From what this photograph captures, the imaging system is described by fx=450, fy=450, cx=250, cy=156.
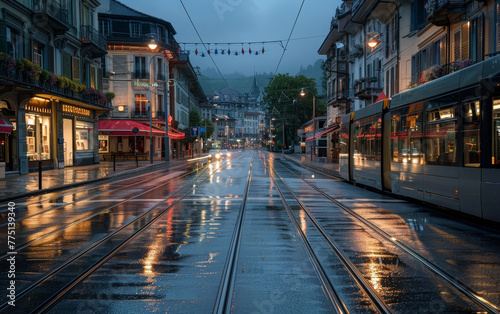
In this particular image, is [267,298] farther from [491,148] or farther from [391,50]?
[391,50]

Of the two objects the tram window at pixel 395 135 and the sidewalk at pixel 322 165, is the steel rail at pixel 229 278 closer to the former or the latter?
the tram window at pixel 395 135

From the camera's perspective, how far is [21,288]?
5312 mm

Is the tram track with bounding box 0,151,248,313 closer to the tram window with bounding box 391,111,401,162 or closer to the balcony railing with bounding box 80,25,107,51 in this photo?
the tram window with bounding box 391,111,401,162

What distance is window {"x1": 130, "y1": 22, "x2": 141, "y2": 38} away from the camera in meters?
52.2

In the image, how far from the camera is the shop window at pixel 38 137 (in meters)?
27.0

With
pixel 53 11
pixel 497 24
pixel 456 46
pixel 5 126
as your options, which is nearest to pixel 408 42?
pixel 456 46

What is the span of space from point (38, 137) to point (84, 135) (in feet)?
27.5

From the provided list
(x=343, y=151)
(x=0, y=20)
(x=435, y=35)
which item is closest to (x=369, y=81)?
(x=435, y=35)

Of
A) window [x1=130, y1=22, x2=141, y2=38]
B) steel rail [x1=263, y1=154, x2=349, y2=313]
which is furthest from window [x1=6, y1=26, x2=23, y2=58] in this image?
window [x1=130, y1=22, x2=141, y2=38]

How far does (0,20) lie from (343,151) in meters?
18.5

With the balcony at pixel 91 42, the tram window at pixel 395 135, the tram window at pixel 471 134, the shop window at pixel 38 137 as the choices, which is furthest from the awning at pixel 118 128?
the tram window at pixel 471 134

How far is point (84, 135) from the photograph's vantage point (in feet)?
119

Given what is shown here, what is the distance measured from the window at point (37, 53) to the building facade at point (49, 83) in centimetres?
6

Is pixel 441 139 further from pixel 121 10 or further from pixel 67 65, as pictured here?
pixel 121 10
